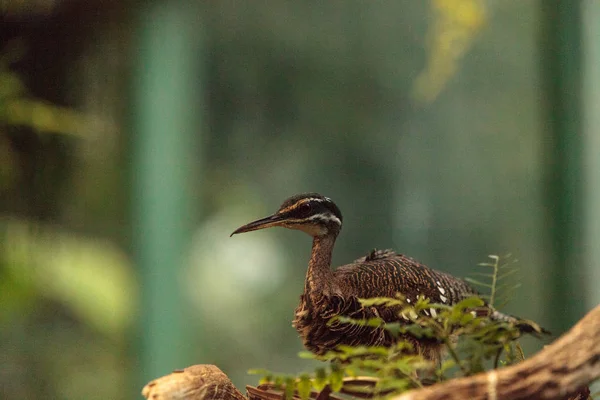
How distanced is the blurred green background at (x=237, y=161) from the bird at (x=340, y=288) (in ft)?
2.73

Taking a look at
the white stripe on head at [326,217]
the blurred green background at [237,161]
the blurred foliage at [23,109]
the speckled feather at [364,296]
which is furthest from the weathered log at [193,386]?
the blurred foliage at [23,109]

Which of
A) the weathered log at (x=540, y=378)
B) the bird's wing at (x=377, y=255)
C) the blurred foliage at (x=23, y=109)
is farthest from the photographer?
the blurred foliage at (x=23, y=109)

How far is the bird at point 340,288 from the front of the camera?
3.57 ft

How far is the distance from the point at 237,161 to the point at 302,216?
40.3 inches

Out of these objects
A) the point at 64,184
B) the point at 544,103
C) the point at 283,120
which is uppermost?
the point at 544,103

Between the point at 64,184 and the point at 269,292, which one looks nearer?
the point at 269,292

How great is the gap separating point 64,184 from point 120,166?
20 centimetres

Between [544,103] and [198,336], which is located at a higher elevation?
[544,103]

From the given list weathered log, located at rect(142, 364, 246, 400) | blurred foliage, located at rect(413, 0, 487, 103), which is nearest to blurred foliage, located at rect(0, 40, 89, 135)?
blurred foliage, located at rect(413, 0, 487, 103)

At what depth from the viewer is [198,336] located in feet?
6.82

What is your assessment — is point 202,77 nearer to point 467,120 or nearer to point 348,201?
point 348,201

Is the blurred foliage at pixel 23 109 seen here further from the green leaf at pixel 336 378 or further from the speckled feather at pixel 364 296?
the green leaf at pixel 336 378

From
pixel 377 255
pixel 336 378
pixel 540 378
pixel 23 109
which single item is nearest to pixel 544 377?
pixel 540 378

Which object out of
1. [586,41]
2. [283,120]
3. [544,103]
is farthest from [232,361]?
[586,41]
